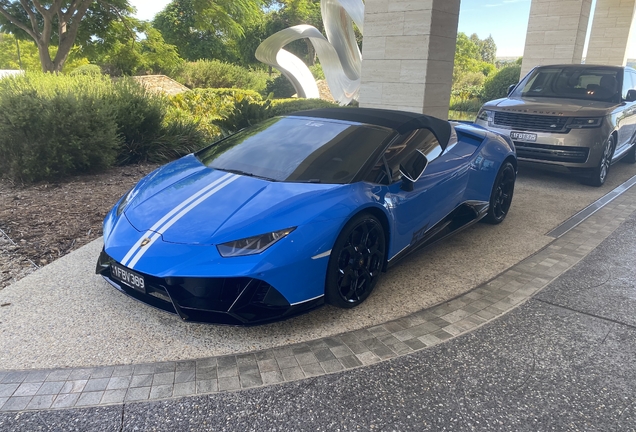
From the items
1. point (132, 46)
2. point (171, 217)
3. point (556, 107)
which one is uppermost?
point (132, 46)

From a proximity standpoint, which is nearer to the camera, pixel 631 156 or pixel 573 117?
pixel 573 117

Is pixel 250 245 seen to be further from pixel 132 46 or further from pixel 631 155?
pixel 132 46

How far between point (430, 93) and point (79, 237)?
6.34 m

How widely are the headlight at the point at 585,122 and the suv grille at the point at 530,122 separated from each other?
0.38ft

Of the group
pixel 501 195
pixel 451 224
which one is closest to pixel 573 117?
pixel 501 195

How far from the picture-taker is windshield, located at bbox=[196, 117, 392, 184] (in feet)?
11.0

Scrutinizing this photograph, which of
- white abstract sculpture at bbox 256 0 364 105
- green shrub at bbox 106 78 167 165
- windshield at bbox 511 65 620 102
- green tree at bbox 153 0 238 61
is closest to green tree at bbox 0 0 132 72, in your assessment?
white abstract sculpture at bbox 256 0 364 105

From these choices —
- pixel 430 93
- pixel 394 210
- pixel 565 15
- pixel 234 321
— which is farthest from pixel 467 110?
pixel 234 321

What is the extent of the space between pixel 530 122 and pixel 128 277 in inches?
246

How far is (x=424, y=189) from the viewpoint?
370cm

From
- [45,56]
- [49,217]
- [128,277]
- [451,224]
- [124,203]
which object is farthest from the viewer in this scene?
[45,56]

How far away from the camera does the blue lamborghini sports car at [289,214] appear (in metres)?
2.66

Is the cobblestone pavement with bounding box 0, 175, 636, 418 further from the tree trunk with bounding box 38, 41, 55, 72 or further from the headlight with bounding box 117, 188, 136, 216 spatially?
the tree trunk with bounding box 38, 41, 55, 72

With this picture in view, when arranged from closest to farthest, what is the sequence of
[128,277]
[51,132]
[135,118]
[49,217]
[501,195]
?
[128,277] < [49,217] < [501,195] < [51,132] < [135,118]
